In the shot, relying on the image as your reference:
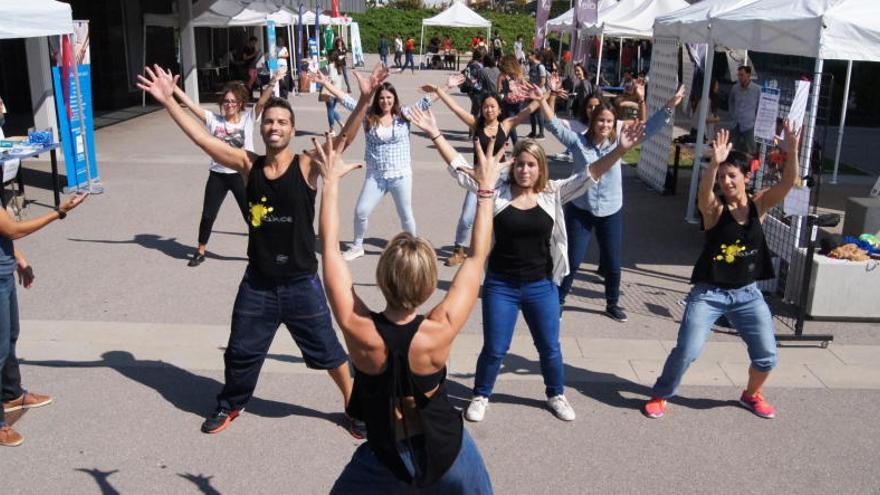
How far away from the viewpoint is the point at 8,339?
4.47 m

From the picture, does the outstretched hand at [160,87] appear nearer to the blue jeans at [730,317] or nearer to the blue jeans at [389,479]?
the blue jeans at [389,479]

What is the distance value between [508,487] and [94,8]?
64.6ft

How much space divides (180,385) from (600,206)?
11.3ft

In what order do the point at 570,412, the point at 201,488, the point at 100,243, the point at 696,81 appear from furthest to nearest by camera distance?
1. the point at 696,81
2. the point at 100,243
3. the point at 570,412
4. the point at 201,488

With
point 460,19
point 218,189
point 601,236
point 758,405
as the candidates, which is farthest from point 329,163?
point 460,19

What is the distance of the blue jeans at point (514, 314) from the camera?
4812 millimetres

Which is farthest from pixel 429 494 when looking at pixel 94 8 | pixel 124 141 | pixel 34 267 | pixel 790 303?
pixel 94 8

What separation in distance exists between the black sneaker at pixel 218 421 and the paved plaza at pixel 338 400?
6cm

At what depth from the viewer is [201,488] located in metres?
4.23

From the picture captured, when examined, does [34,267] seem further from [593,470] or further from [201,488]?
[593,470]

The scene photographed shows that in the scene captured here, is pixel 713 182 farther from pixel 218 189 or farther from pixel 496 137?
pixel 218 189

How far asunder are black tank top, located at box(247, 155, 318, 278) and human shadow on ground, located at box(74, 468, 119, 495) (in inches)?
52.4

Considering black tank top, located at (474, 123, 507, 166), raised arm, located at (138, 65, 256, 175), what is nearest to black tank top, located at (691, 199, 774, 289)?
raised arm, located at (138, 65, 256, 175)

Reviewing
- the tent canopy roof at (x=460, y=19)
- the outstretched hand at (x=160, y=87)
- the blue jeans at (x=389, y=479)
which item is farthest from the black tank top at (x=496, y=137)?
the tent canopy roof at (x=460, y=19)
